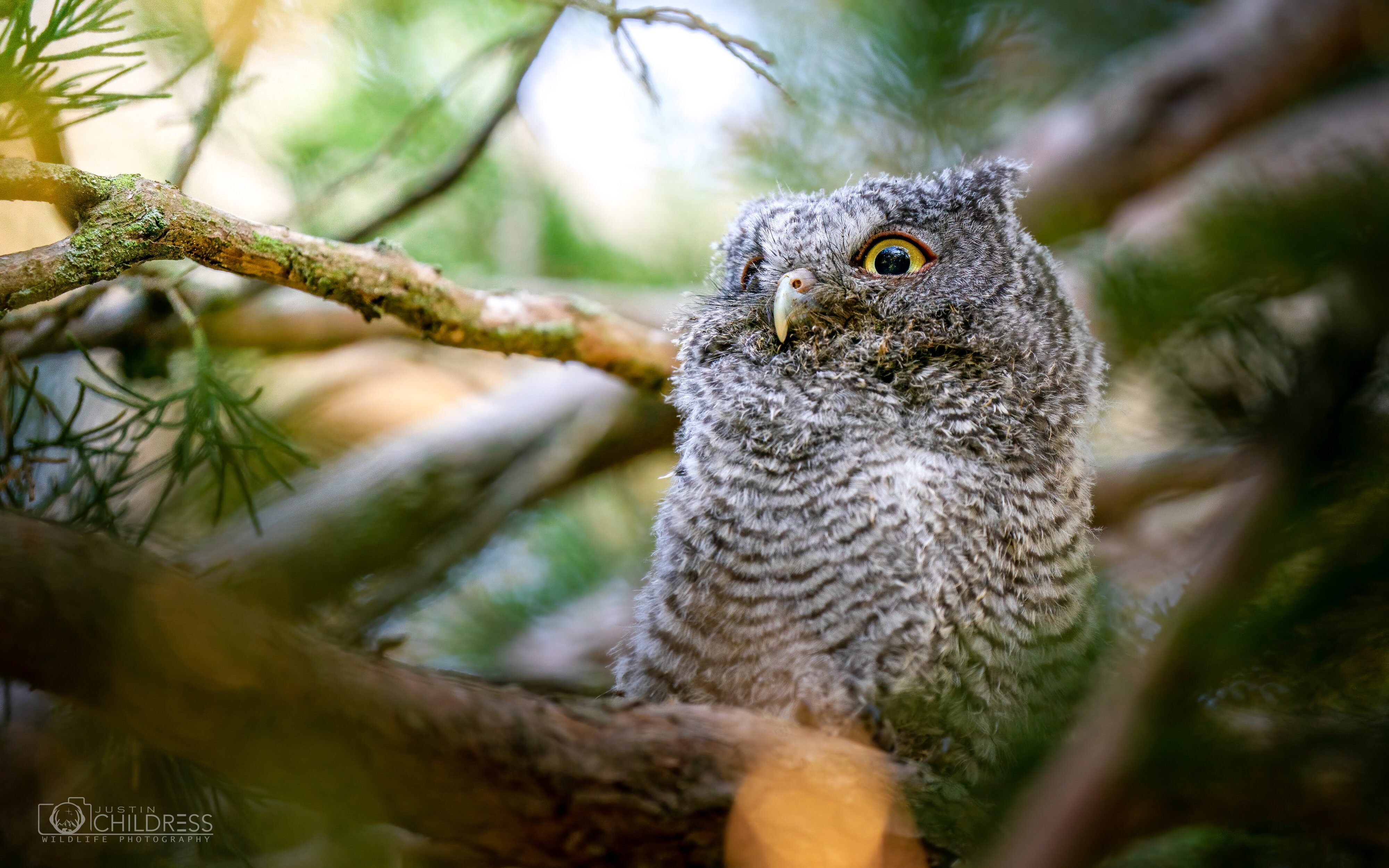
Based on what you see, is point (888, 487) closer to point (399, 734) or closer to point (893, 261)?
point (893, 261)

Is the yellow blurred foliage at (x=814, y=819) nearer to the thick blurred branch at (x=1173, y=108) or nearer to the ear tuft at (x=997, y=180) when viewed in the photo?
the ear tuft at (x=997, y=180)

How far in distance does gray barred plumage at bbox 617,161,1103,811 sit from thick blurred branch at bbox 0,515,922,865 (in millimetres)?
262

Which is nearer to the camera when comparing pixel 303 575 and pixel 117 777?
pixel 117 777

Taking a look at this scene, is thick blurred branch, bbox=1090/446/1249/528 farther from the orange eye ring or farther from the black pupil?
the orange eye ring

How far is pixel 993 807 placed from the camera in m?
1.11

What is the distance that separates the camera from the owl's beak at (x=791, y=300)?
1.83 m

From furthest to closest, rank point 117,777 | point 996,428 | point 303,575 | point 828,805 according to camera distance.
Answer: point 303,575 → point 996,428 → point 117,777 → point 828,805

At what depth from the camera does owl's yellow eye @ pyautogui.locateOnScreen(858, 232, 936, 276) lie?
6.47ft

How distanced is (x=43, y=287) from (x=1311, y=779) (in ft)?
5.10

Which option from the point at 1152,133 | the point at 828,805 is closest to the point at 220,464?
the point at 828,805

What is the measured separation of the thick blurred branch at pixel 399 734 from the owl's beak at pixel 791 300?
847mm

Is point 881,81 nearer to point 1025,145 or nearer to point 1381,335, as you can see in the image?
point 1025,145

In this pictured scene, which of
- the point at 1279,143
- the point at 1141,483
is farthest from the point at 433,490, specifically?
the point at 1279,143

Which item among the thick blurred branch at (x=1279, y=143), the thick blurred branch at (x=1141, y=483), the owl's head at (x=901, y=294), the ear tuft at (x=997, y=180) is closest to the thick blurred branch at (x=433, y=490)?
Result: the owl's head at (x=901, y=294)
